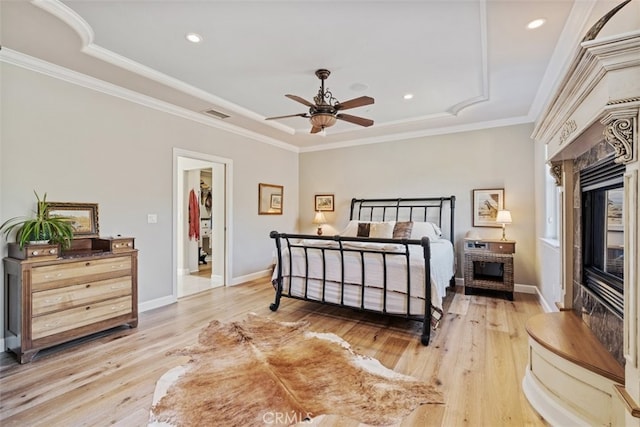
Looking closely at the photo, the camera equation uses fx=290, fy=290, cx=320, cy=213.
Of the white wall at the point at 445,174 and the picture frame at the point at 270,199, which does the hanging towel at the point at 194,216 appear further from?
the white wall at the point at 445,174

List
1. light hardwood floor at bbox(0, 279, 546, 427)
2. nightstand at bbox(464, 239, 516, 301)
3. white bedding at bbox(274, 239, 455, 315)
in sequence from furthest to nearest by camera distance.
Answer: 1. nightstand at bbox(464, 239, 516, 301)
2. white bedding at bbox(274, 239, 455, 315)
3. light hardwood floor at bbox(0, 279, 546, 427)

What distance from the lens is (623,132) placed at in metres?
1.28

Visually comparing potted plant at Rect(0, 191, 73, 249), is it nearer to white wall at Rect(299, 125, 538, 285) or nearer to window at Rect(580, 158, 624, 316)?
window at Rect(580, 158, 624, 316)

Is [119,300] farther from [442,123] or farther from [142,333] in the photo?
[442,123]

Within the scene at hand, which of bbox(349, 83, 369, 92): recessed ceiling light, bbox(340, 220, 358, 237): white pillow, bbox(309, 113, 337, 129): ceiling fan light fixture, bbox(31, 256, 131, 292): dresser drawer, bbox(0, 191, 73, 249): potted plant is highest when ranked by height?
bbox(349, 83, 369, 92): recessed ceiling light

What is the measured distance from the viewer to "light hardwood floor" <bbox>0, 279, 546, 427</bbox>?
5.91 feet

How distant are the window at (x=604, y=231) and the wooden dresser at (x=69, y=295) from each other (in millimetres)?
4085

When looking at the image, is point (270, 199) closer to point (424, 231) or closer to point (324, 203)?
point (324, 203)

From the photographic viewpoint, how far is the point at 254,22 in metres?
2.30

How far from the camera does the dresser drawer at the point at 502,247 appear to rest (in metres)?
4.16

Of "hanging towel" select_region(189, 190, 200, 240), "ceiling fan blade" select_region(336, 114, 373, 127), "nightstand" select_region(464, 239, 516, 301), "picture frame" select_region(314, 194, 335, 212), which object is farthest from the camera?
"hanging towel" select_region(189, 190, 200, 240)

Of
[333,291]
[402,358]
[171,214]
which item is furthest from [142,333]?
[402,358]

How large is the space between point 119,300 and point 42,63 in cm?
245

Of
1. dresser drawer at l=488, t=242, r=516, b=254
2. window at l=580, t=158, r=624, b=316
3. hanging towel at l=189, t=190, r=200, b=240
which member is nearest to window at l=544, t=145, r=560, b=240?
dresser drawer at l=488, t=242, r=516, b=254
